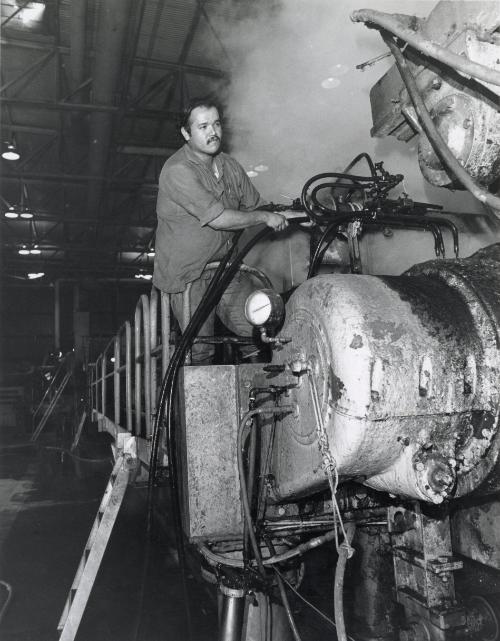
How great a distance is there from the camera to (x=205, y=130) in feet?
7.90

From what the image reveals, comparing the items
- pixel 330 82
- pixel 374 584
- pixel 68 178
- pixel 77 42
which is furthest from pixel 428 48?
pixel 68 178

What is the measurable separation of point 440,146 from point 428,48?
28cm

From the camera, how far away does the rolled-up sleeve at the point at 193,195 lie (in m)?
2.19

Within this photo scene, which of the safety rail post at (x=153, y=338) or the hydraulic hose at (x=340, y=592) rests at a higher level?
the safety rail post at (x=153, y=338)

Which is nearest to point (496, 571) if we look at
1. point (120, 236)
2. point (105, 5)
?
point (105, 5)

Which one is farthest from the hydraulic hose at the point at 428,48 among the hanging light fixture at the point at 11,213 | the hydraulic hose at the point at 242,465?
the hanging light fixture at the point at 11,213

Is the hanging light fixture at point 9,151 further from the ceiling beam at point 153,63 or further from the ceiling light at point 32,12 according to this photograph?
the ceiling light at point 32,12

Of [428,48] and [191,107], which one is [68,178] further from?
[428,48]

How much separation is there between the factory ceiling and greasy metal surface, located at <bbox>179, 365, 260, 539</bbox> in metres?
4.91

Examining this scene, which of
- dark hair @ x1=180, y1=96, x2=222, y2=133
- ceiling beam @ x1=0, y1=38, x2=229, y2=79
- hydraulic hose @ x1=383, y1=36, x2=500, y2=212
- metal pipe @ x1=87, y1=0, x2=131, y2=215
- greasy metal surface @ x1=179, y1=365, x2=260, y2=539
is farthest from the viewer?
ceiling beam @ x1=0, y1=38, x2=229, y2=79

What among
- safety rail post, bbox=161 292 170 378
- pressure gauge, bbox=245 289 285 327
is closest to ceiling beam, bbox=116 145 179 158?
safety rail post, bbox=161 292 170 378

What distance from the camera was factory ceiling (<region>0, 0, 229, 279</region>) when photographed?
6719 millimetres

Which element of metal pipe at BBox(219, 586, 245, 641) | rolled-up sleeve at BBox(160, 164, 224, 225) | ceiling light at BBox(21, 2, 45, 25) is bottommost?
metal pipe at BBox(219, 586, 245, 641)

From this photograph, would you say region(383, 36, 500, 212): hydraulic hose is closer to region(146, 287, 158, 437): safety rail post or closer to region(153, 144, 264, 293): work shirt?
region(153, 144, 264, 293): work shirt
